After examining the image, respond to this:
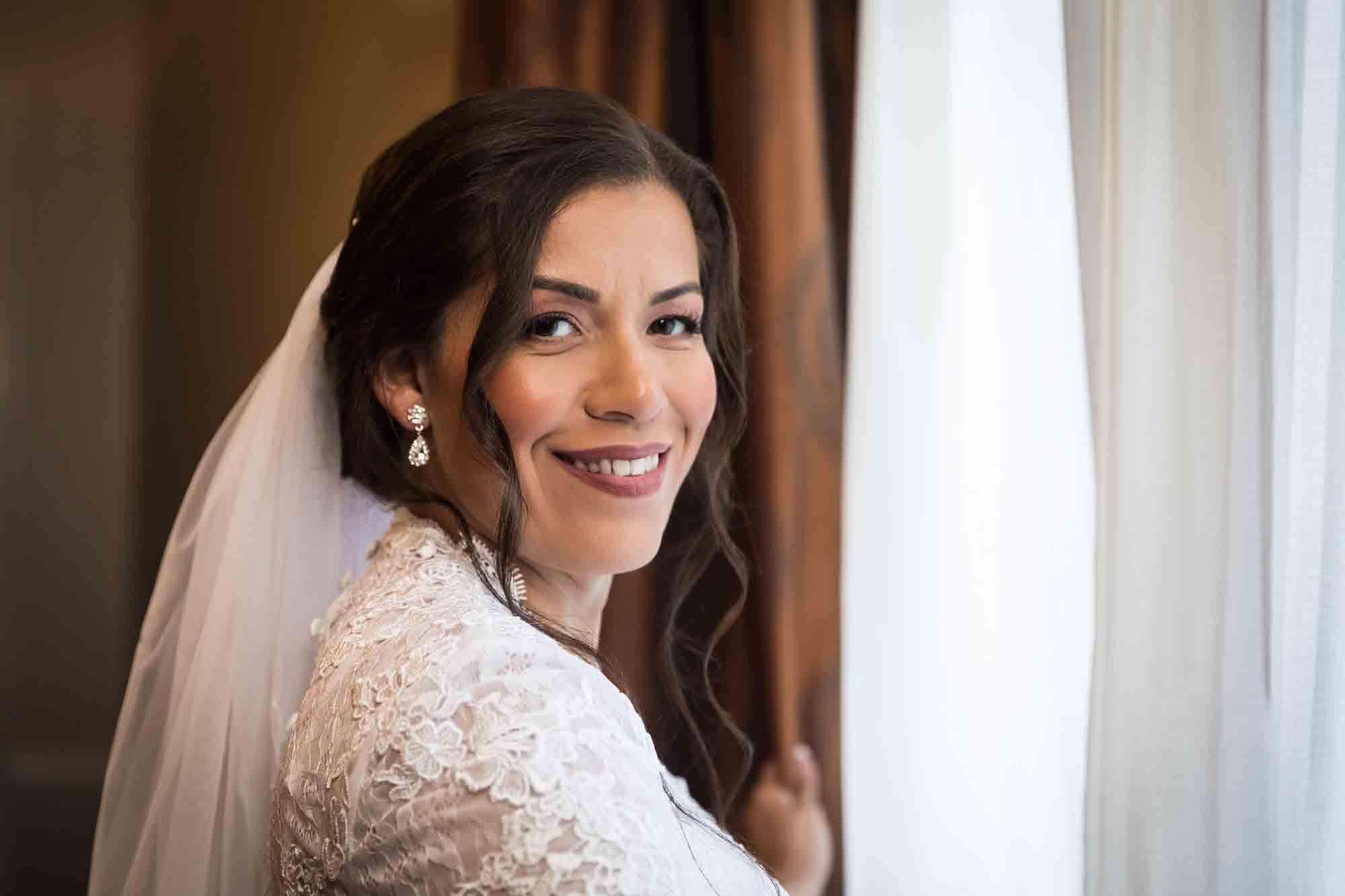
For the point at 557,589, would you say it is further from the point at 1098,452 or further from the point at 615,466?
the point at 1098,452

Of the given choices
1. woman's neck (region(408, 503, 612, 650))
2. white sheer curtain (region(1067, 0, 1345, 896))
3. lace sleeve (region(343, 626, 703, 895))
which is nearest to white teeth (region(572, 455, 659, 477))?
woman's neck (region(408, 503, 612, 650))

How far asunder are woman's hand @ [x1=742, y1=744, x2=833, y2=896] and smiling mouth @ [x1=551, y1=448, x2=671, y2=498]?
22.7 inches

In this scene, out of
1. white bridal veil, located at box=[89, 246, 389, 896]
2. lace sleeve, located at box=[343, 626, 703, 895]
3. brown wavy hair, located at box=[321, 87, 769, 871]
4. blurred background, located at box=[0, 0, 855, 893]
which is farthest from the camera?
blurred background, located at box=[0, 0, 855, 893]

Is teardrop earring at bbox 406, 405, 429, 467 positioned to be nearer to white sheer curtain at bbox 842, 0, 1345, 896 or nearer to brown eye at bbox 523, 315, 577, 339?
brown eye at bbox 523, 315, 577, 339

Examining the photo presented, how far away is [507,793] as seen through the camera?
73cm

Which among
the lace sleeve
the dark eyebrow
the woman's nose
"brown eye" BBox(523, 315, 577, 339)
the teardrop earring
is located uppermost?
the dark eyebrow

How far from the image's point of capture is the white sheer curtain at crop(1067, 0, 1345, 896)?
90 cm

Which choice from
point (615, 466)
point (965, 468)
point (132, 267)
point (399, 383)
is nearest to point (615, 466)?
point (615, 466)

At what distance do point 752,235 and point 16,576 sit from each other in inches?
50.8

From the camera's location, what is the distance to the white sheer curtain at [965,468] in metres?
1.14

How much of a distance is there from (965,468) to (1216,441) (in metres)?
0.29

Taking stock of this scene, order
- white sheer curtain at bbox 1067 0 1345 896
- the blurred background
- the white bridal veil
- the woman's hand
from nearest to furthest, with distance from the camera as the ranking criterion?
white sheer curtain at bbox 1067 0 1345 896
the white bridal veil
the woman's hand
the blurred background

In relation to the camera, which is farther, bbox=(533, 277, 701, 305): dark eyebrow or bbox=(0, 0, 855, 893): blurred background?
bbox=(0, 0, 855, 893): blurred background

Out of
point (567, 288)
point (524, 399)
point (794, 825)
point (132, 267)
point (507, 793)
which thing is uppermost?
point (132, 267)
